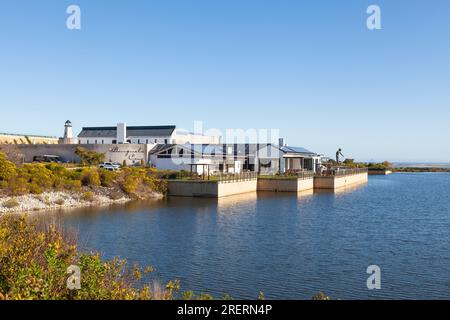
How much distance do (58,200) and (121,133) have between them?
138 feet

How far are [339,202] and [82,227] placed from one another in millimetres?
28166

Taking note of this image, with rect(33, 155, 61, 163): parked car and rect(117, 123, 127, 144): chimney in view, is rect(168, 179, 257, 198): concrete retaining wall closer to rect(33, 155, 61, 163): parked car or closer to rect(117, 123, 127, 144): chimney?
rect(33, 155, 61, 163): parked car

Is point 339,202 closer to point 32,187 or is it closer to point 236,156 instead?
point 236,156

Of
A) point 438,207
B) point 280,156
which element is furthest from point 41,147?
point 438,207

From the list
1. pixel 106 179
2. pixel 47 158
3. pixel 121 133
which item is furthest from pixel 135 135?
pixel 106 179

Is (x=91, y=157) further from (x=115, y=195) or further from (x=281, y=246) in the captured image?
(x=281, y=246)

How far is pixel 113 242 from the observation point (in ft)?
75.9

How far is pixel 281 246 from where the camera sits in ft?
75.1

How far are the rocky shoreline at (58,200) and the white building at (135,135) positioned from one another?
34.2m

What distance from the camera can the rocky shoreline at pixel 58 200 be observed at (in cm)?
3291

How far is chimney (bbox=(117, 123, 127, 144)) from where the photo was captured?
7725cm

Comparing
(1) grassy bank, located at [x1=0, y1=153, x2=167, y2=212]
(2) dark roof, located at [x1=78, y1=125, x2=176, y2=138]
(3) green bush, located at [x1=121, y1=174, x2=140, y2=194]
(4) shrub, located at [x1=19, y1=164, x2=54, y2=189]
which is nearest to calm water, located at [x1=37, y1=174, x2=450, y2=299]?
(1) grassy bank, located at [x1=0, y1=153, x2=167, y2=212]

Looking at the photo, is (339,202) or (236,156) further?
(236,156)
